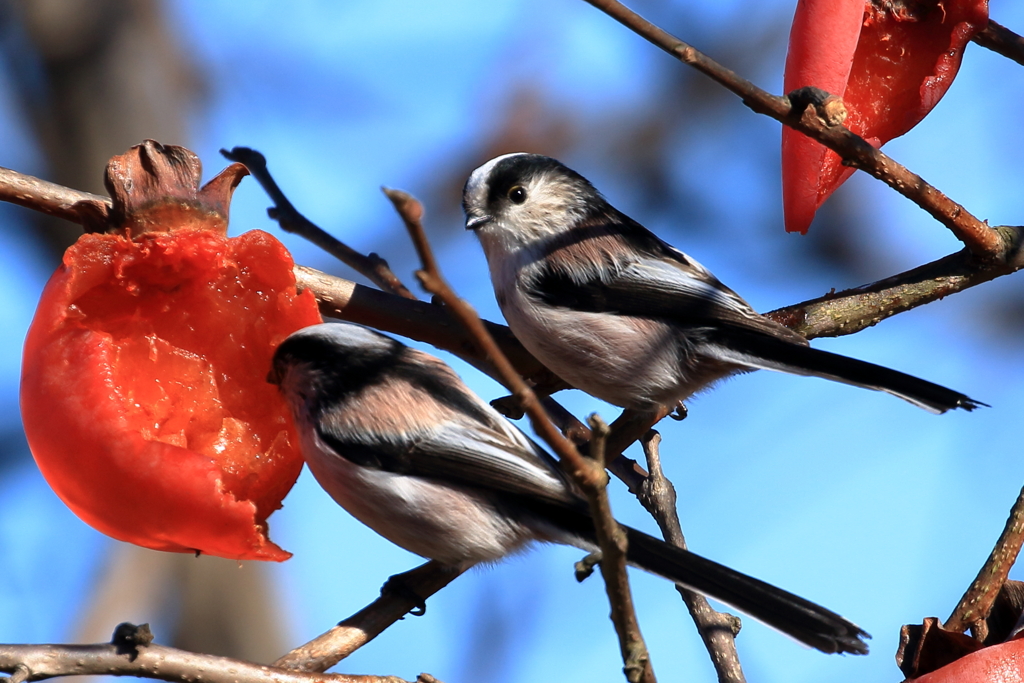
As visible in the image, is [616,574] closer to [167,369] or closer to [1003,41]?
[167,369]

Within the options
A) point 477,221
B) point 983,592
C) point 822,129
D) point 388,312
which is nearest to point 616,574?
point 983,592

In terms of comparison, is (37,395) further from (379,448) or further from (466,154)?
(466,154)

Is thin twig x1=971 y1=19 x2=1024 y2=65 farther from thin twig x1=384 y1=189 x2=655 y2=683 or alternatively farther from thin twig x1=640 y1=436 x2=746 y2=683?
thin twig x1=384 y1=189 x2=655 y2=683

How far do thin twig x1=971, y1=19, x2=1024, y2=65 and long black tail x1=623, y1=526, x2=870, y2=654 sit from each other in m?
1.28

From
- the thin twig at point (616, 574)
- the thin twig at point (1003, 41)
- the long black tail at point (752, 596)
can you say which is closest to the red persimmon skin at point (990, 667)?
the long black tail at point (752, 596)

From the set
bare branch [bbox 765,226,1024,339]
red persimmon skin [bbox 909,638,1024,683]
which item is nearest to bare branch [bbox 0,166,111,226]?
bare branch [bbox 765,226,1024,339]

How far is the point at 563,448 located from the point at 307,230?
1.76 m

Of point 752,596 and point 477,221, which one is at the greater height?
point 477,221

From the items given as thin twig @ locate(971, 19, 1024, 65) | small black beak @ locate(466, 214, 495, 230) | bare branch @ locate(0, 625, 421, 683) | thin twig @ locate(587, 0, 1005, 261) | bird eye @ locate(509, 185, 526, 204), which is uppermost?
bird eye @ locate(509, 185, 526, 204)

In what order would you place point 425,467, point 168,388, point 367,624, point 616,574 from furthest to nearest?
point 425,467 < point 168,388 < point 367,624 < point 616,574

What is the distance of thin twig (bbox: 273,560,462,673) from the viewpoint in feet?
6.06

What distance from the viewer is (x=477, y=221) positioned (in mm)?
2910

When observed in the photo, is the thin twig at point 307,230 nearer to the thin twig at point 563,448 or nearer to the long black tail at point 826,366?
the long black tail at point 826,366

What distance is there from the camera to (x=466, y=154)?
558cm
